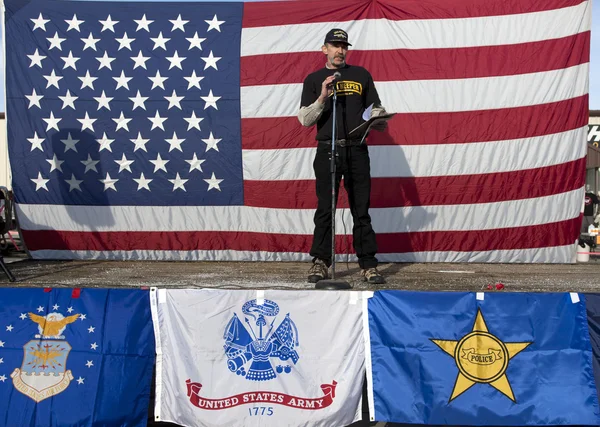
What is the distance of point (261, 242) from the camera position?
4711 millimetres

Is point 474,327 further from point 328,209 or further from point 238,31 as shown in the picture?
point 238,31

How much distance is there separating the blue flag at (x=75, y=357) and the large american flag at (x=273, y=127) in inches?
76.3

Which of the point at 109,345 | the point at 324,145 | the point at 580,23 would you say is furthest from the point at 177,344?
the point at 580,23

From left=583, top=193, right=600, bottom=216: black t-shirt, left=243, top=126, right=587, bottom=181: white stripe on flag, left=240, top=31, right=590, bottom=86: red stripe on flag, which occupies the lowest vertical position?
left=583, top=193, right=600, bottom=216: black t-shirt

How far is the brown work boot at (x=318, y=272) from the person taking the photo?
345 cm

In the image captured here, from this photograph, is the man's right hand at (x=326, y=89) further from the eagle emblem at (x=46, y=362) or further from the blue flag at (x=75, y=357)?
the eagle emblem at (x=46, y=362)

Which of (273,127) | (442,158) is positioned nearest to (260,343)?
(273,127)

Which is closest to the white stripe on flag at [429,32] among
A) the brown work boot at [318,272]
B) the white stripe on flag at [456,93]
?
the white stripe on flag at [456,93]

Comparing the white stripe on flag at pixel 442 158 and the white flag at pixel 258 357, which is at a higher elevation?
the white stripe on flag at pixel 442 158

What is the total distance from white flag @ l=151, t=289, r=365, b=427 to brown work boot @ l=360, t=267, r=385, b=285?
59cm

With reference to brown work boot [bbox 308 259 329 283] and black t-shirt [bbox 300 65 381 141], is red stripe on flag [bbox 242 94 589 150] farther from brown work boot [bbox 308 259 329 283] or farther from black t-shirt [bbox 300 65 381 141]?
brown work boot [bbox 308 259 329 283]

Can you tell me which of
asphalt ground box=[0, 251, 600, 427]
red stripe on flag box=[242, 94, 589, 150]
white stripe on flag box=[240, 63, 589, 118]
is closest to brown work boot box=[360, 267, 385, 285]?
asphalt ground box=[0, 251, 600, 427]

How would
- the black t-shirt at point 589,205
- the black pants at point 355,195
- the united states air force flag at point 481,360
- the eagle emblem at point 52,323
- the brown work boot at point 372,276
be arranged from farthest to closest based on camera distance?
the black t-shirt at point 589,205
the black pants at point 355,195
the brown work boot at point 372,276
the eagle emblem at point 52,323
the united states air force flag at point 481,360

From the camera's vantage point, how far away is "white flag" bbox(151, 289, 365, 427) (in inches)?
106
